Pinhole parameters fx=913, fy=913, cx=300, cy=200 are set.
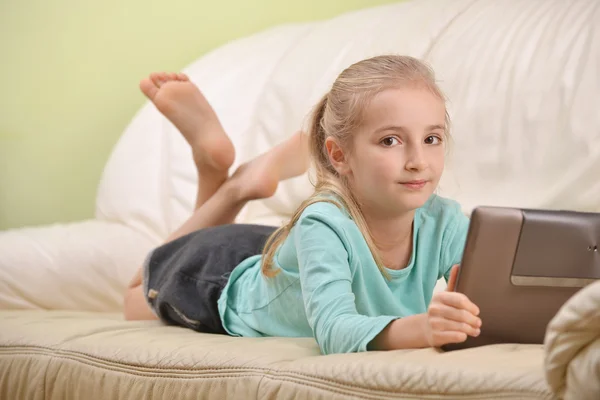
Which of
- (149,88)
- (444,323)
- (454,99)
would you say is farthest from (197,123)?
(444,323)

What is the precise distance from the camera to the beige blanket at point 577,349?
650 millimetres

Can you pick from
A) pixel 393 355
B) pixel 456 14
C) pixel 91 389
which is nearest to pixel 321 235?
pixel 393 355

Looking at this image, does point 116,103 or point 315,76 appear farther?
point 116,103

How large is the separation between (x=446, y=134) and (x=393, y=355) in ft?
1.39

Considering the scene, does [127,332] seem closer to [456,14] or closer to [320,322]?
[320,322]

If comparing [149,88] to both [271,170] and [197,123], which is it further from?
[271,170]

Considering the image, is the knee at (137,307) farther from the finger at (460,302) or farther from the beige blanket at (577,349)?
the beige blanket at (577,349)

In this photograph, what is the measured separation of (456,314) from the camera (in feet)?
2.82

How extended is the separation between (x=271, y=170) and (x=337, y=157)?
0.45 m

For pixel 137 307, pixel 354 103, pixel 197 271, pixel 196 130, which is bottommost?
pixel 137 307

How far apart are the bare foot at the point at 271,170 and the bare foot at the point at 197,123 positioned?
0.17 feet

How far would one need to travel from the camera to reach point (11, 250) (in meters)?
1.81

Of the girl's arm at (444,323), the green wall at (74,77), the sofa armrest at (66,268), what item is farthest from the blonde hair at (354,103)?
the green wall at (74,77)

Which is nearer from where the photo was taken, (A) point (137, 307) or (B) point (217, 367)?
(B) point (217, 367)
